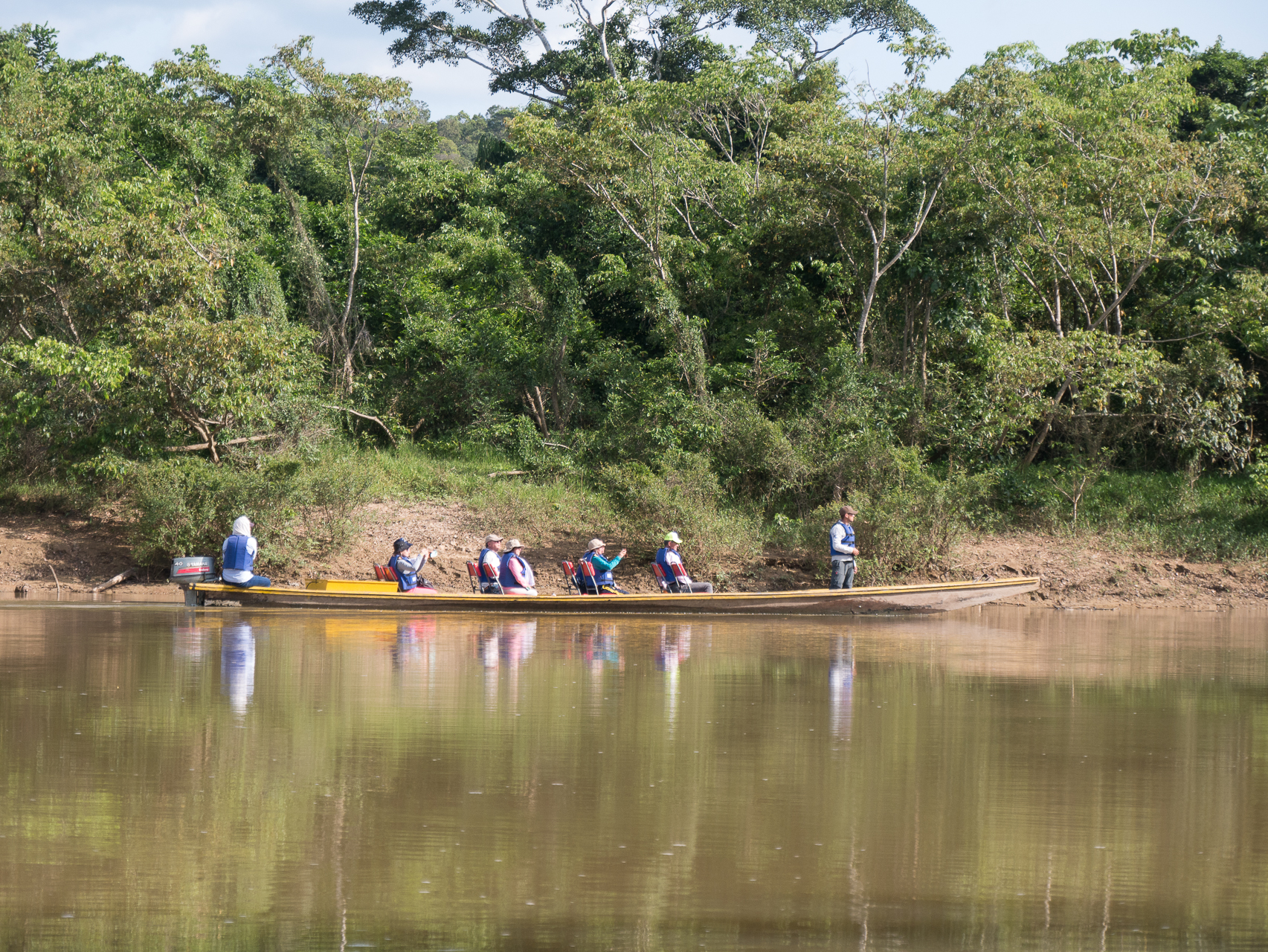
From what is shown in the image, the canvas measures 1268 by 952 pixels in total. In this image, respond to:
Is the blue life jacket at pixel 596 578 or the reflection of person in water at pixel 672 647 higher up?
the blue life jacket at pixel 596 578

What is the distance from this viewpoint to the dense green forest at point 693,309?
21.6 m

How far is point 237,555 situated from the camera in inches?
715

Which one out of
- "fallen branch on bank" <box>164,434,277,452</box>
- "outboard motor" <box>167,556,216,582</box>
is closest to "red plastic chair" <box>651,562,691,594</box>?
"outboard motor" <box>167,556,216,582</box>

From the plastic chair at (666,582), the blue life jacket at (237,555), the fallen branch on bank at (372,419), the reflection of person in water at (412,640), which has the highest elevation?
the fallen branch on bank at (372,419)

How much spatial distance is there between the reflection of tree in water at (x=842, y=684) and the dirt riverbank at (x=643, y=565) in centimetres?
A: 625

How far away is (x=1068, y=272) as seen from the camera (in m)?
23.8

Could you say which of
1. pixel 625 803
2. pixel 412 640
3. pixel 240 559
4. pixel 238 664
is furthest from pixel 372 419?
pixel 625 803

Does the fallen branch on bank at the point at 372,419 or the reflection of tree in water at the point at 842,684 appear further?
the fallen branch on bank at the point at 372,419

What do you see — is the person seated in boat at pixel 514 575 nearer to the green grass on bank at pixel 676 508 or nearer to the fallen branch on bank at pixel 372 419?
the green grass on bank at pixel 676 508

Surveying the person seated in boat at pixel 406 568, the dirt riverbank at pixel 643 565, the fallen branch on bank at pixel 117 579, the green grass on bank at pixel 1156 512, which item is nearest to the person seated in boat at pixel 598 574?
the person seated in boat at pixel 406 568

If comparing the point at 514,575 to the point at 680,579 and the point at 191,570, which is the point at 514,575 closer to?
the point at 680,579

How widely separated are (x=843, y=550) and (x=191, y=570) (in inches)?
357

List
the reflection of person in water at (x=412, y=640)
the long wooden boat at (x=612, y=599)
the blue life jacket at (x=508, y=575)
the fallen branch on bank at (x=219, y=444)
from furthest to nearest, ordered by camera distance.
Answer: the fallen branch on bank at (x=219, y=444) → the blue life jacket at (x=508, y=575) → the long wooden boat at (x=612, y=599) → the reflection of person in water at (x=412, y=640)

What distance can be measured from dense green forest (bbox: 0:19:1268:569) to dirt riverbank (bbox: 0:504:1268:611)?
0.61 metres
